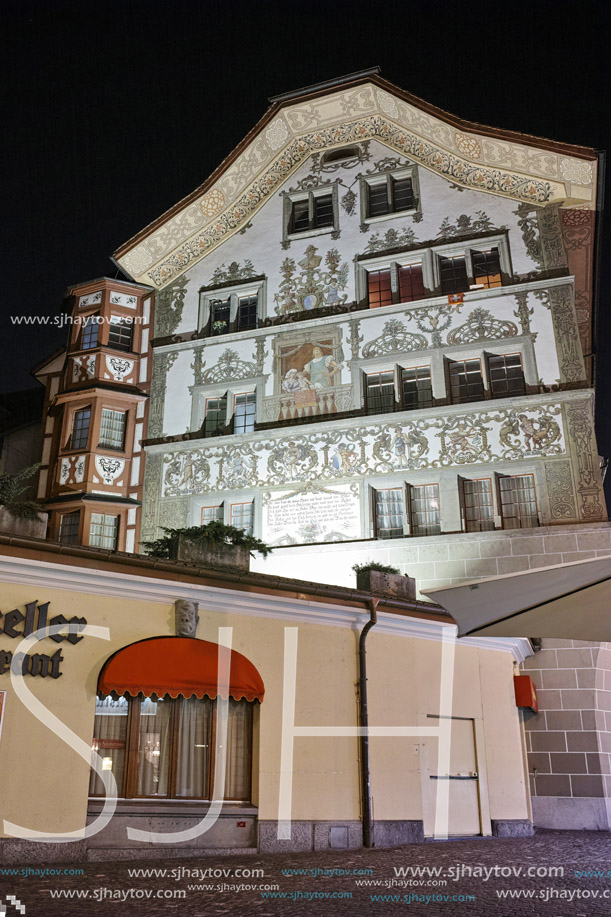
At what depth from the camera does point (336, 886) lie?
800cm

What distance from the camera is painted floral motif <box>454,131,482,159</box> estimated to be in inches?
906

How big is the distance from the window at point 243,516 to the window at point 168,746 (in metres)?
10.5

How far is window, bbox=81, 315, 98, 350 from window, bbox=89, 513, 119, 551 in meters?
5.44

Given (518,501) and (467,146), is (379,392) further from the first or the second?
(467,146)

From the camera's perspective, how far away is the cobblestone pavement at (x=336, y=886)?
21.9ft

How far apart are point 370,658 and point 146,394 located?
1393 cm

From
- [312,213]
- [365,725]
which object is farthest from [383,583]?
[312,213]

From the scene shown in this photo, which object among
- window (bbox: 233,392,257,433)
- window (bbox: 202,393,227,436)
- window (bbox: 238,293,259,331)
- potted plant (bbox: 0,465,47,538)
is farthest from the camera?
window (bbox: 238,293,259,331)

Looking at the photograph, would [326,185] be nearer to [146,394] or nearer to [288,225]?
[288,225]

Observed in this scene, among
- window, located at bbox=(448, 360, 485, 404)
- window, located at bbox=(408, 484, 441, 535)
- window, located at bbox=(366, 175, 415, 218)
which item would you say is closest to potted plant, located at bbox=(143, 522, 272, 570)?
window, located at bbox=(408, 484, 441, 535)

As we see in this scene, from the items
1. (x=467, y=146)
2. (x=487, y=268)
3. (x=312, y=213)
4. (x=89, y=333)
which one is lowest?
(x=89, y=333)

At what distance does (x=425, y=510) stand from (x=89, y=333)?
1164 centimetres

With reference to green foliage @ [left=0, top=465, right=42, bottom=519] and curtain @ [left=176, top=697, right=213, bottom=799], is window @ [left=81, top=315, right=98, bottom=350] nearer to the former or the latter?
green foliage @ [left=0, top=465, right=42, bottom=519]

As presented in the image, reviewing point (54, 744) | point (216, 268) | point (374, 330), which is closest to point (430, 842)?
point (54, 744)
